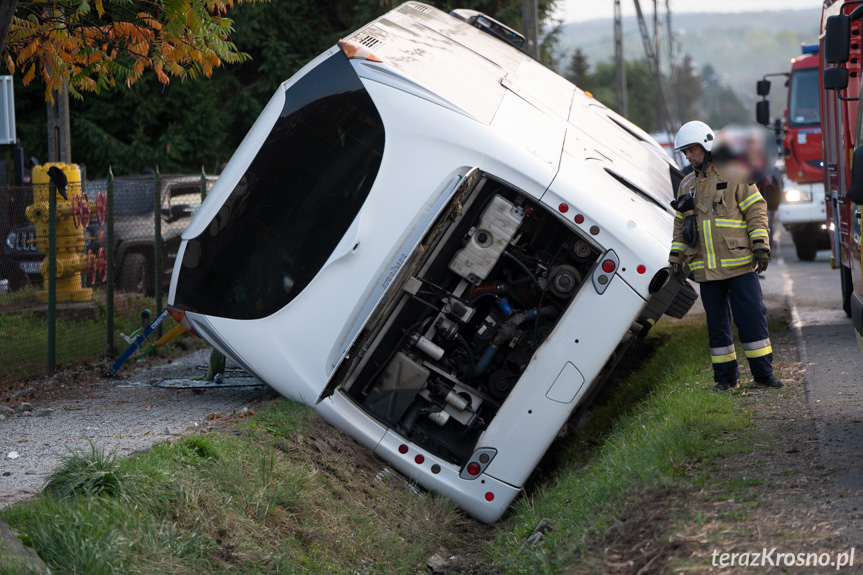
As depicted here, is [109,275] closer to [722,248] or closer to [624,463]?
[722,248]

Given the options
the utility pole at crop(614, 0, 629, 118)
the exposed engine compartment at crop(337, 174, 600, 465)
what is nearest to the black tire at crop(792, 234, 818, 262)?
the exposed engine compartment at crop(337, 174, 600, 465)

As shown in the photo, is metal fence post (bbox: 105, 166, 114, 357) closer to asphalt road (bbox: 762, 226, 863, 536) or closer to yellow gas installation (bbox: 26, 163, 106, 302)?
yellow gas installation (bbox: 26, 163, 106, 302)

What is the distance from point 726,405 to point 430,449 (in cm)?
180

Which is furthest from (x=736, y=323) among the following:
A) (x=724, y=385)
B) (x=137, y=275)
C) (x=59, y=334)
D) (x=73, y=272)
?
(x=137, y=275)

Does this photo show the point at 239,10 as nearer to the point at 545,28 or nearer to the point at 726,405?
the point at 545,28

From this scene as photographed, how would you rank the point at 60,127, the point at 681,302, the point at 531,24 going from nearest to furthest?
the point at 681,302
the point at 60,127
the point at 531,24

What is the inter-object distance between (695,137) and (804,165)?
11402 mm

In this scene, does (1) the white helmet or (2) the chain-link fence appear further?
(2) the chain-link fence

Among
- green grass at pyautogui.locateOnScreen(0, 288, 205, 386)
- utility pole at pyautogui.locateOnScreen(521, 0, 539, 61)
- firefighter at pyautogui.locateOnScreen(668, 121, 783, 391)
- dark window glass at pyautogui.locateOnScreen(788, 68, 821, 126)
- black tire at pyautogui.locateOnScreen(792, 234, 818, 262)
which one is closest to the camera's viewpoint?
firefighter at pyautogui.locateOnScreen(668, 121, 783, 391)

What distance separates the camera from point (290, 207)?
632 centimetres

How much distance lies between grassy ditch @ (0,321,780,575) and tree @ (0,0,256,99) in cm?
357

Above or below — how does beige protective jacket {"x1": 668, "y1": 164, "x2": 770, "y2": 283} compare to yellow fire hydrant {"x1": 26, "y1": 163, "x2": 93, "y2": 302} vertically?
above

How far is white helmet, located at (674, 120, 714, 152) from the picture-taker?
21.4 feet

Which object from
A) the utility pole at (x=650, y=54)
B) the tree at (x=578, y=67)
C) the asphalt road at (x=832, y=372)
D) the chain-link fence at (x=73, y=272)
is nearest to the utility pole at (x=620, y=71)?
the utility pole at (x=650, y=54)
